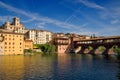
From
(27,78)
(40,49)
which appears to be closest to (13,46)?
(40,49)

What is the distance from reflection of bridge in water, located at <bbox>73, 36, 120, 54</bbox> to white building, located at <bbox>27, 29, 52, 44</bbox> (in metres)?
35.8

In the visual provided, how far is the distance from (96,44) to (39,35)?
56600 millimetres

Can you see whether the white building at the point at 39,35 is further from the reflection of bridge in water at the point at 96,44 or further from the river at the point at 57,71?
the river at the point at 57,71

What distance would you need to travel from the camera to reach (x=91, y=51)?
449 ft

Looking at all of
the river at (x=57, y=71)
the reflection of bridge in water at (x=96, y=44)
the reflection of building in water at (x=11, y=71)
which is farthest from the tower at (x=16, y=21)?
the reflection of building in water at (x=11, y=71)

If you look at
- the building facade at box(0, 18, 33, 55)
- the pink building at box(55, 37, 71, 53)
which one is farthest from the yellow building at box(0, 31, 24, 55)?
the pink building at box(55, 37, 71, 53)

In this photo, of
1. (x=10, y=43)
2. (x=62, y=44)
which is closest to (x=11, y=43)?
(x=10, y=43)

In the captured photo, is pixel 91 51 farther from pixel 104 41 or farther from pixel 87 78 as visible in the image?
pixel 87 78

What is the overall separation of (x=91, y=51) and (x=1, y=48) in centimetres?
6003

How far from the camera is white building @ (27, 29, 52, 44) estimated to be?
16673 centimetres

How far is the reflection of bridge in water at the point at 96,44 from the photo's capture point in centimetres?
12162

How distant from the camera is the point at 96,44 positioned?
13025 cm

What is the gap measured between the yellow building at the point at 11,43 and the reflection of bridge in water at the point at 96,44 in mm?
45633

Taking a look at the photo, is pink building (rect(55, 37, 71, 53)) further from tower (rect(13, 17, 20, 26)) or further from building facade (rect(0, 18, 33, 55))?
tower (rect(13, 17, 20, 26))
